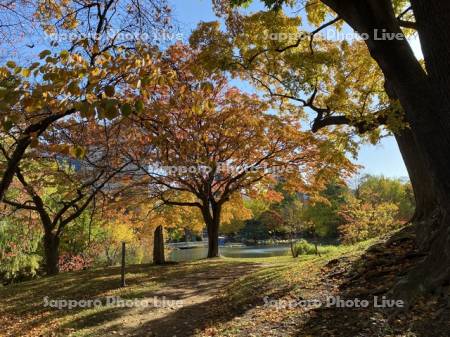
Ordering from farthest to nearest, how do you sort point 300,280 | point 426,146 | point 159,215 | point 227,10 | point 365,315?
point 159,215 → point 227,10 → point 300,280 → point 365,315 → point 426,146

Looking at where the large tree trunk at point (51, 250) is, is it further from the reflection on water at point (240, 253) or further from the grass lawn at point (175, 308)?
the reflection on water at point (240, 253)

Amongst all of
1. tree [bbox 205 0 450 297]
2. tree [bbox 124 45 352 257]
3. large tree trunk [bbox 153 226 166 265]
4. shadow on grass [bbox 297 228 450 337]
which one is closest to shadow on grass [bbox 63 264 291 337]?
shadow on grass [bbox 297 228 450 337]

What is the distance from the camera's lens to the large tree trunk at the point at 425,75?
430 centimetres

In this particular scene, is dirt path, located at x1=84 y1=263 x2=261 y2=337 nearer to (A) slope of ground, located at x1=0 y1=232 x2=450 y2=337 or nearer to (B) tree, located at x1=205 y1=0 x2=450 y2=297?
(A) slope of ground, located at x1=0 y1=232 x2=450 y2=337

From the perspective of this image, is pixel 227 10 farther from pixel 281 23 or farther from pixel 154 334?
pixel 154 334

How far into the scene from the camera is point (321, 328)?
17.7ft

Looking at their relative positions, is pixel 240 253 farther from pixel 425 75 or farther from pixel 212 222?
pixel 425 75

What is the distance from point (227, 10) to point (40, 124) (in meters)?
7.16

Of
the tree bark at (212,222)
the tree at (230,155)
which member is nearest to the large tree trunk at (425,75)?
the tree at (230,155)

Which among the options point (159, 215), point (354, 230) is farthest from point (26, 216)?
point (354, 230)

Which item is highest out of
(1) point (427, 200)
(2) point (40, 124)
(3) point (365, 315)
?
(2) point (40, 124)

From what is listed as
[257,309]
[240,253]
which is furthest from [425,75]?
[240,253]

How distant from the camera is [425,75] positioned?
472 cm

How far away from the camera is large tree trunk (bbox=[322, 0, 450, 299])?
4.30 meters
